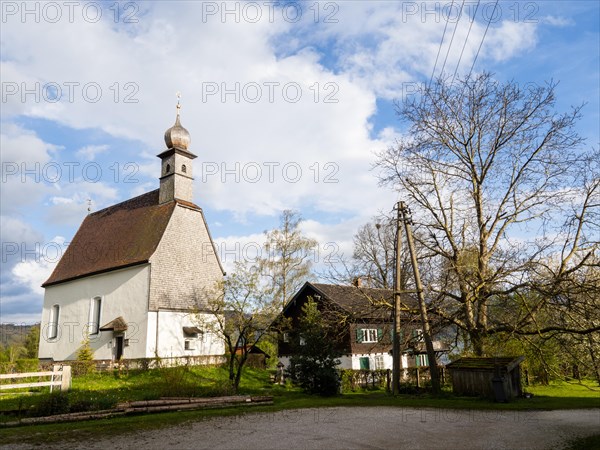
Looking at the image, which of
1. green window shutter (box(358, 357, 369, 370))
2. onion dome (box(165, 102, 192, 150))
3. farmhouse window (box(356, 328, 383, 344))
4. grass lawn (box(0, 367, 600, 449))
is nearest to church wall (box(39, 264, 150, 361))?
grass lawn (box(0, 367, 600, 449))

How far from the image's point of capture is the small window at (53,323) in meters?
36.9

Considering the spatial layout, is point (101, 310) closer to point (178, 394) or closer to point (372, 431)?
point (178, 394)

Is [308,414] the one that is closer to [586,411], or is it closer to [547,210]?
[586,411]

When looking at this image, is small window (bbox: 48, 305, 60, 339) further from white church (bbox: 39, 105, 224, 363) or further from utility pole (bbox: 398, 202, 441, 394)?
utility pole (bbox: 398, 202, 441, 394)

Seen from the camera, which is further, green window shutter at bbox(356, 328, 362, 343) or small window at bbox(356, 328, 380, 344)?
small window at bbox(356, 328, 380, 344)

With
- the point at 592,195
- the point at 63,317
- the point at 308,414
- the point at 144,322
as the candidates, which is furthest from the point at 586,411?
the point at 63,317

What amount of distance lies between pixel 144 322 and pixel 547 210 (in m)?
24.0

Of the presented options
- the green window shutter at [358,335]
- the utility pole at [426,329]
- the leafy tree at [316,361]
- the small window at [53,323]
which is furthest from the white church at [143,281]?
the utility pole at [426,329]

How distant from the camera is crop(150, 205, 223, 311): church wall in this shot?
1211 inches

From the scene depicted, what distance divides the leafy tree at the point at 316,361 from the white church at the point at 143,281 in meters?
8.63

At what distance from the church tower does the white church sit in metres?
0.08

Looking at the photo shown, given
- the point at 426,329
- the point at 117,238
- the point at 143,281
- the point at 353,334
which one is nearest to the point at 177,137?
the point at 117,238

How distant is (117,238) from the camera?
118 feet

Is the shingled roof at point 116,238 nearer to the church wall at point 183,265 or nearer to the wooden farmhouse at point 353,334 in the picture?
the church wall at point 183,265
